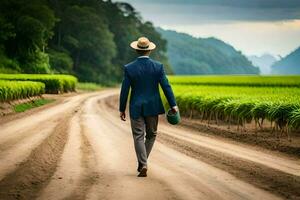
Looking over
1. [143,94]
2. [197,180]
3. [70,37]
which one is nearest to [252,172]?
[197,180]

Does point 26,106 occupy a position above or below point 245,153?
below

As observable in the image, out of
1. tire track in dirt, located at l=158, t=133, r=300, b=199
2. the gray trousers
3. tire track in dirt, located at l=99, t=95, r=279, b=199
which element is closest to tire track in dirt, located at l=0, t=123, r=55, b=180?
the gray trousers

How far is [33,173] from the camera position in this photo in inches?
365

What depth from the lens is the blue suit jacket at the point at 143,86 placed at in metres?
9.58

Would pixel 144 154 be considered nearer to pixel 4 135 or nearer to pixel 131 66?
pixel 131 66

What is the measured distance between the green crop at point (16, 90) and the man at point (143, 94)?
16983mm

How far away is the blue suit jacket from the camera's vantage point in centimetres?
958

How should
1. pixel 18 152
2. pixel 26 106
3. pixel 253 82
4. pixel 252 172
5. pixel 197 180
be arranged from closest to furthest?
pixel 197 180 → pixel 252 172 → pixel 18 152 → pixel 26 106 → pixel 253 82

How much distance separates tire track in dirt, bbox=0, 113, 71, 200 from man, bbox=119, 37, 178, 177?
1.60 meters

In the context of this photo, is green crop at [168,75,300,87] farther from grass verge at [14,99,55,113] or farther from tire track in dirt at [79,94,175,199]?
tire track in dirt at [79,94,175,199]

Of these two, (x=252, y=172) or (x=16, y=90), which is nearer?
(x=252, y=172)

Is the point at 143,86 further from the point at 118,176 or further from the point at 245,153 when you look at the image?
the point at 245,153

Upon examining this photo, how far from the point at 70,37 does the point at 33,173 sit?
256 feet

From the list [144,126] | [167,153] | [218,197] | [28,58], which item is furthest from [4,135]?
[28,58]
